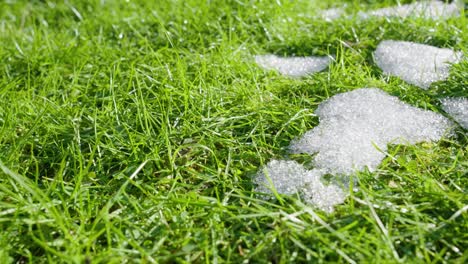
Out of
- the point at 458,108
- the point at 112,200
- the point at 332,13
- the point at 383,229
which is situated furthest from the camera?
the point at 332,13

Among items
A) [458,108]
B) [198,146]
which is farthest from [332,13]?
[198,146]

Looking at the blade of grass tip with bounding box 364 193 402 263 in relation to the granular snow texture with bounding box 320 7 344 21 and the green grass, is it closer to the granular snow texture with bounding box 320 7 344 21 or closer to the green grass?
the green grass

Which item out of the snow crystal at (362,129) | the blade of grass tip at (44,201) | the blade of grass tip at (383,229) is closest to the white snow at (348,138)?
the snow crystal at (362,129)

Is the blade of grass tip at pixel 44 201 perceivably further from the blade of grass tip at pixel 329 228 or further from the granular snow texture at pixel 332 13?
the granular snow texture at pixel 332 13

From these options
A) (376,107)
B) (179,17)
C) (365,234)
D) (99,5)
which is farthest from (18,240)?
(99,5)

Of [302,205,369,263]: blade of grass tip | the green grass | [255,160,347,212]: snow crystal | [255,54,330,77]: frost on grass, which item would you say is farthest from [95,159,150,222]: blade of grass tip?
[255,54,330,77]: frost on grass

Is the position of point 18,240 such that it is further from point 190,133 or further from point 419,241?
point 419,241

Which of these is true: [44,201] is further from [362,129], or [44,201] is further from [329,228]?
[362,129]

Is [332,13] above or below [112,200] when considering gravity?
below
